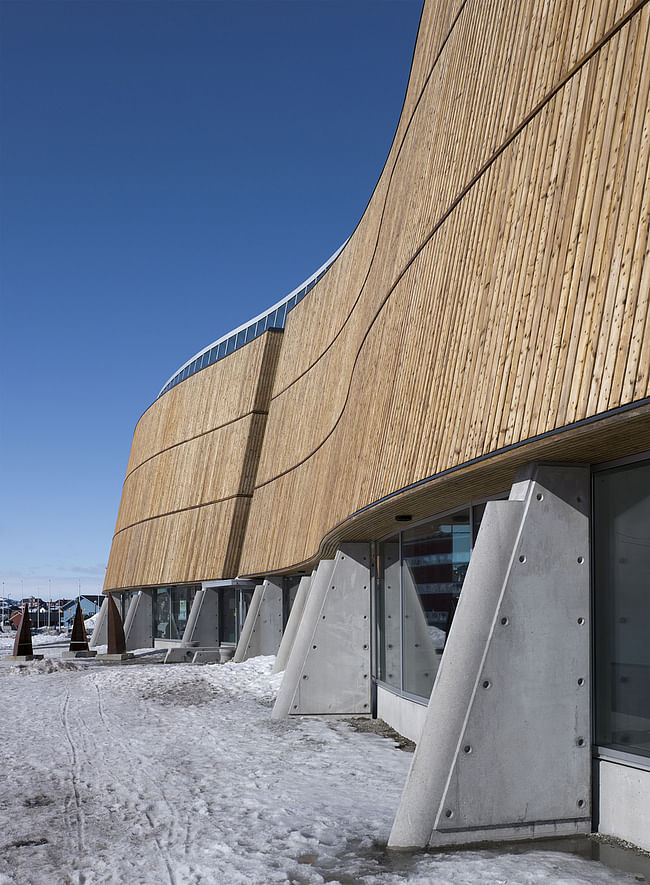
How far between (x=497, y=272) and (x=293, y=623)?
556 inches

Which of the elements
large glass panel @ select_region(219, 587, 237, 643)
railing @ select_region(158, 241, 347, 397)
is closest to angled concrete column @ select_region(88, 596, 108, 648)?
railing @ select_region(158, 241, 347, 397)

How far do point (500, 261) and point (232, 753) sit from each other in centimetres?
785

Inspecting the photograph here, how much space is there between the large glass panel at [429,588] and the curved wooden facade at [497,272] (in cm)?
44

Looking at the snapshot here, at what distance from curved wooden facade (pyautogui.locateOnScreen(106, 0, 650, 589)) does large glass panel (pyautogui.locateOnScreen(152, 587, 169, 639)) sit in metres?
22.4

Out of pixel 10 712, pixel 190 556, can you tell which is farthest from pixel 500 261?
pixel 190 556

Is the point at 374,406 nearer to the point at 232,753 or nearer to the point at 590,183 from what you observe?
the point at 232,753

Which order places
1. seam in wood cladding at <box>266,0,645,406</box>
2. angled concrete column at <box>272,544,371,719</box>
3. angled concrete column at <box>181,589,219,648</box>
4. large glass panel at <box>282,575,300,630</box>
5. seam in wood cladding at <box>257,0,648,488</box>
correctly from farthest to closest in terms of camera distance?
angled concrete column at <box>181,589,219,648</box> → large glass panel at <box>282,575,300,630</box> → angled concrete column at <box>272,544,371,719</box> → seam in wood cladding at <box>266,0,645,406</box> → seam in wood cladding at <box>257,0,648,488</box>

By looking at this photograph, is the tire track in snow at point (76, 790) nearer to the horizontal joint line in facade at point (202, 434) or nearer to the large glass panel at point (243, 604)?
the large glass panel at point (243, 604)

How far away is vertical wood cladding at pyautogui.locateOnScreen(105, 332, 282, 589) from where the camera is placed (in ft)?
104

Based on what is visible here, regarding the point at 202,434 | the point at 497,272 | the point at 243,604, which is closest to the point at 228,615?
the point at 243,604

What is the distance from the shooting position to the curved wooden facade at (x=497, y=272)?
6.61 metres

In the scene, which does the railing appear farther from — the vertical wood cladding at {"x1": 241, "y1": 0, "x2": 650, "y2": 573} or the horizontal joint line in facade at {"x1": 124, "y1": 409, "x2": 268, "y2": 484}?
the vertical wood cladding at {"x1": 241, "y1": 0, "x2": 650, "y2": 573}

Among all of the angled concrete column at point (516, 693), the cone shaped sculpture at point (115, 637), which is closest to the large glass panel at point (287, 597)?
the cone shaped sculpture at point (115, 637)

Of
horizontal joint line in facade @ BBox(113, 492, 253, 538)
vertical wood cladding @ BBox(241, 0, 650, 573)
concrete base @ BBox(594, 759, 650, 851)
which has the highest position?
horizontal joint line in facade @ BBox(113, 492, 253, 538)
